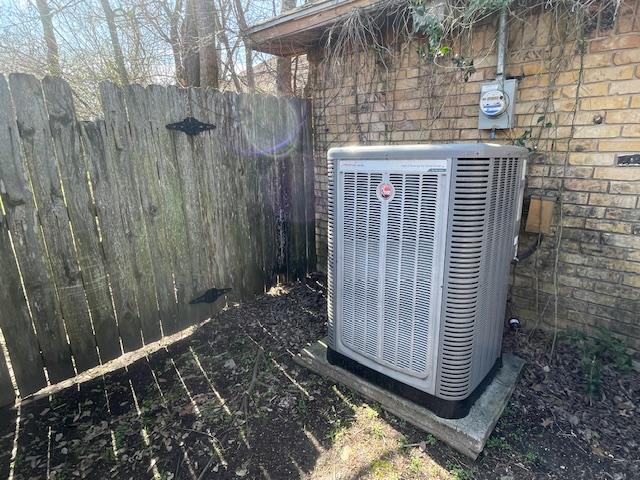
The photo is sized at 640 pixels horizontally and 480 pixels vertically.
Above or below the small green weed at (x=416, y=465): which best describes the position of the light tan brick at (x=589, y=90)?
above

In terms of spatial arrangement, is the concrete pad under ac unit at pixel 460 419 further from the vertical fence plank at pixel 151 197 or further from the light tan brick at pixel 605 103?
the light tan brick at pixel 605 103

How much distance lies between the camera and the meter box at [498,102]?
240cm

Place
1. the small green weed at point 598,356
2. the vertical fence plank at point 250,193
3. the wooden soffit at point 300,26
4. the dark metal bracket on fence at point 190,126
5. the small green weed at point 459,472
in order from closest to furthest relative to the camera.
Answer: the small green weed at point 459,472
the small green weed at point 598,356
the dark metal bracket on fence at point 190,126
the wooden soffit at point 300,26
the vertical fence plank at point 250,193

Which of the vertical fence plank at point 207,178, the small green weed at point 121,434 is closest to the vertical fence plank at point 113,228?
the vertical fence plank at point 207,178

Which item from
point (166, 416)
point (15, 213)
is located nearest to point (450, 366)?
point (166, 416)

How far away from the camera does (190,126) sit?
2.68m

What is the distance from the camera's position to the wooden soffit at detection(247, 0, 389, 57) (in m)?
2.73

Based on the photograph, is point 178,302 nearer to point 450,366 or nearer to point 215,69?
point 450,366

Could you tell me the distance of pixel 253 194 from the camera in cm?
325

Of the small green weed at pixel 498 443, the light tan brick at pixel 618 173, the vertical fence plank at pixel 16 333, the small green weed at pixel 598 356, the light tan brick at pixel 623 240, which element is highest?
the light tan brick at pixel 618 173

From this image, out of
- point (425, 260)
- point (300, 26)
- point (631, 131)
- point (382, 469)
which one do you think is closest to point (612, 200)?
point (631, 131)

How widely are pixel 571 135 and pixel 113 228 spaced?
3.06 meters

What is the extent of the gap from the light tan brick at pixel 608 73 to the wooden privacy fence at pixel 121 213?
234 cm

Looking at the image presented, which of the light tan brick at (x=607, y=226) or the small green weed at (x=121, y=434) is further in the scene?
the light tan brick at (x=607, y=226)
